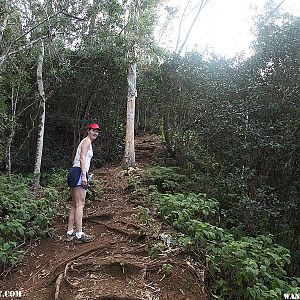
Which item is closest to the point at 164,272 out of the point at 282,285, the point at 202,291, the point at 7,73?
the point at 202,291

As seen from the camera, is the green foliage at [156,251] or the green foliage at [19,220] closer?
the green foliage at [156,251]

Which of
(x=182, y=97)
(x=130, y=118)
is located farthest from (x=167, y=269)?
(x=130, y=118)

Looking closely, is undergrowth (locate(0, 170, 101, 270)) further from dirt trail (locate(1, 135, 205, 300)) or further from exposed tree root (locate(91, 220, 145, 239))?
exposed tree root (locate(91, 220, 145, 239))

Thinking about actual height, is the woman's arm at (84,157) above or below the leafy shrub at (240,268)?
above

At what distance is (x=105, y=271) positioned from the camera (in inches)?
162

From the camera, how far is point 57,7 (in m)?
7.08

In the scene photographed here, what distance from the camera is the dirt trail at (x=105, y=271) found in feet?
12.1

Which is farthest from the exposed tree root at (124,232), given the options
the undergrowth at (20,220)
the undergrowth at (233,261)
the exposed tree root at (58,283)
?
the exposed tree root at (58,283)

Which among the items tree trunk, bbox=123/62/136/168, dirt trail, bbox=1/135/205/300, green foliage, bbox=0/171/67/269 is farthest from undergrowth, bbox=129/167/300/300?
tree trunk, bbox=123/62/136/168

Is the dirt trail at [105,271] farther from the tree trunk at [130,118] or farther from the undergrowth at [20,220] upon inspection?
the tree trunk at [130,118]

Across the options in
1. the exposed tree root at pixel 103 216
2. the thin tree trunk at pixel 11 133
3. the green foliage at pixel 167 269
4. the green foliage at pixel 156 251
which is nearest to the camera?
the green foliage at pixel 167 269

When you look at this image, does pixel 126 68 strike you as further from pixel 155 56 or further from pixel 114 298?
pixel 114 298

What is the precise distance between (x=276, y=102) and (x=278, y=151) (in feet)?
3.78

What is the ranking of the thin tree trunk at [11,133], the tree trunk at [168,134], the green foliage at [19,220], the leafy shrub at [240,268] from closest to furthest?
1. the leafy shrub at [240,268]
2. the green foliage at [19,220]
3. the thin tree trunk at [11,133]
4. the tree trunk at [168,134]
